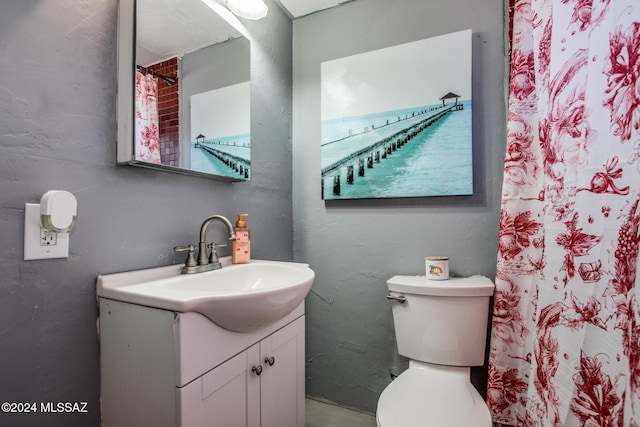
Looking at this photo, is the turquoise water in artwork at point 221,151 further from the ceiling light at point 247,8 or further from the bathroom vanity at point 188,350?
the ceiling light at point 247,8

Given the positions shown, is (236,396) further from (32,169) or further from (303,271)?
(32,169)

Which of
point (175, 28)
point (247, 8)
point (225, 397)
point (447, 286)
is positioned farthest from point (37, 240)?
point (447, 286)

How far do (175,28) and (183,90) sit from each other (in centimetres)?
21

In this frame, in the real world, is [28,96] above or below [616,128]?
above

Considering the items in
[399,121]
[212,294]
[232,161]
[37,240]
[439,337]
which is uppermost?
[399,121]

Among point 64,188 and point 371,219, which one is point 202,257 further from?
point 371,219

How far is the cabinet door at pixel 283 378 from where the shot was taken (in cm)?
97

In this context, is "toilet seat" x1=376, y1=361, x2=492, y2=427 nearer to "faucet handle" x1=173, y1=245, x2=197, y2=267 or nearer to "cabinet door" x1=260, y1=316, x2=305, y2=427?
"cabinet door" x1=260, y1=316, x2=305, y2=427

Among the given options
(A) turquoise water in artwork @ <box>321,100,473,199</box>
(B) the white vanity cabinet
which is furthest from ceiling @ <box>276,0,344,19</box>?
(B) the white vanity cabinet

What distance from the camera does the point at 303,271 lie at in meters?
1.08

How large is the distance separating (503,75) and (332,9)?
3.12 feet

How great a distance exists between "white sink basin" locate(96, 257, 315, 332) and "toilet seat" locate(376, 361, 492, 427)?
0.48 meters

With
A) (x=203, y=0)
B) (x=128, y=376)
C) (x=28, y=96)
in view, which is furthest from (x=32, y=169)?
(x=203, y=0)

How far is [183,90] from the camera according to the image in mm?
1101
